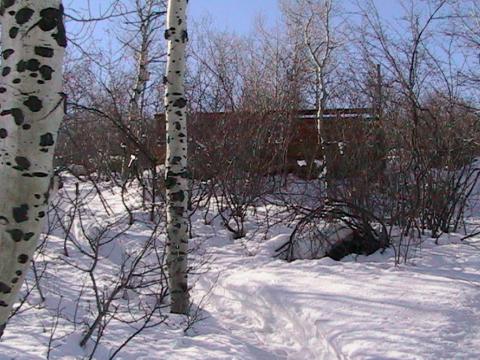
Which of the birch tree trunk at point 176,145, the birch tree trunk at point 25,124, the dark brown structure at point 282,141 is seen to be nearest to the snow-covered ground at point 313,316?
the birch tree trunk at point 176,145

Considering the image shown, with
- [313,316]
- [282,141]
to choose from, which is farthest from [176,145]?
[282,141]

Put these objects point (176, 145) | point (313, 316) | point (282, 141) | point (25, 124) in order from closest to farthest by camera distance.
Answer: point (25, 124), point (313, 316), point (176, 145), point (282, 141)

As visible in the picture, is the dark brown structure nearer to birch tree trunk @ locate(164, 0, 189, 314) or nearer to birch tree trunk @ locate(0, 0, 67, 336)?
birch tree trunk @ locate(164, 0, 189, 314)

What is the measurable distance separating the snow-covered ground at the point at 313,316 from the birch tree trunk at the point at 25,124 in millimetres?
1800

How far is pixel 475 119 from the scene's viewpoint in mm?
8938

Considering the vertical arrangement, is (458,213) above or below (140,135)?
below

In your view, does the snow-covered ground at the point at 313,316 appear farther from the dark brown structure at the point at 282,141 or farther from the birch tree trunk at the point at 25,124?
the dark brown structure at the point at 282,141

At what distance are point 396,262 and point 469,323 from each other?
7.17 feet

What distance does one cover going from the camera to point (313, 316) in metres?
4.62

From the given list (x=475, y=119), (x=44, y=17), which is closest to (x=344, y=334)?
(x=44, y=17)

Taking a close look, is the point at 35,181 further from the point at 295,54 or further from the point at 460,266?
the point at 295,54

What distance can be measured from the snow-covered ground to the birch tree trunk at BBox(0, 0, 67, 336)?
180cm

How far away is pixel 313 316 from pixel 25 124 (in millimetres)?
3226

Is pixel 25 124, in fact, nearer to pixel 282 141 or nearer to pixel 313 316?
pixel 313 316
